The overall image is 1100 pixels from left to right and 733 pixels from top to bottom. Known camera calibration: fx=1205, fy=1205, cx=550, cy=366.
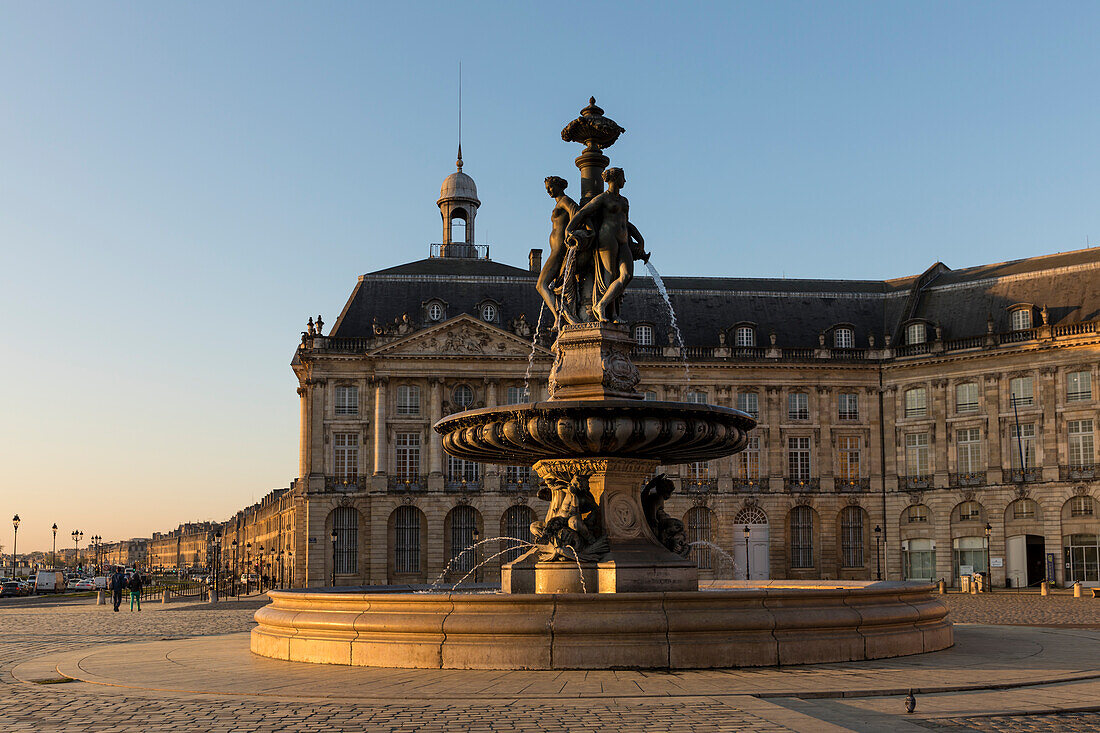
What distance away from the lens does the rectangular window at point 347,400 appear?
6328 cm

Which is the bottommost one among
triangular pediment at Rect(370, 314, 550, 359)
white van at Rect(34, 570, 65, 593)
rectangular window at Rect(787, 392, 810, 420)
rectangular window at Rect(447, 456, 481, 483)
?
white van at Rect(34, 570, 65, 593)

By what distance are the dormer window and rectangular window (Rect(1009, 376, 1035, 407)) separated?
104 inches

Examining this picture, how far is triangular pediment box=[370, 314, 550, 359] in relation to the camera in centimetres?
6281

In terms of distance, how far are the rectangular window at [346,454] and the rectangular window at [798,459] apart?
907 inches

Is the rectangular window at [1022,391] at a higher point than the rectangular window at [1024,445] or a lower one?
higher

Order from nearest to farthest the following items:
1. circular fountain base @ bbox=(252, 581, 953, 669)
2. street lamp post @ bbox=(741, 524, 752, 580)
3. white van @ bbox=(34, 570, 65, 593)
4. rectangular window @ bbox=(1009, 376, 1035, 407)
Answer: circular fountain base @ bbox=(252, 581, 953, 669)
rectangular window @ bbox=(1009, 376, 1035, 407)
street lamp post @ bbox=(741, 524, 752, 580)
white van @ bbox=(34, 570, 65, 593)

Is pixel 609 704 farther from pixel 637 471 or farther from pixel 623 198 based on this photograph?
pixel 623 198

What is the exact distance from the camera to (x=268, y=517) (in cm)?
12206

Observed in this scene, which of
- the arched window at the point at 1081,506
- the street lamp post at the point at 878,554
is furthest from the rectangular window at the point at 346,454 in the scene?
the arched window at the point at 1081,506

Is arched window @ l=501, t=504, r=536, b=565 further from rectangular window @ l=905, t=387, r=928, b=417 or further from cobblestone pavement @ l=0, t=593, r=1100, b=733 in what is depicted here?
cobblestone pavement @ l=0, t=593, r=1100, b=733

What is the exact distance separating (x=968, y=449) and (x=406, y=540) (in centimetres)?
2925

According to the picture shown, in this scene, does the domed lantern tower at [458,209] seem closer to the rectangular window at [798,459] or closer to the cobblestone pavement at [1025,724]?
the rectangular window at [798,459]

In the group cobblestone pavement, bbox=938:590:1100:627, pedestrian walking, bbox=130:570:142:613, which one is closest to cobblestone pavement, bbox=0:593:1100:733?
cobblestone pavement, bbox=938:590:1100:627

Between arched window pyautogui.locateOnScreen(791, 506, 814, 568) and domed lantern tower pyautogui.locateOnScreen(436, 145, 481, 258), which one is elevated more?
domed lantern tower pyautogui.locateOnScreen(436, 145, 481, 258)
